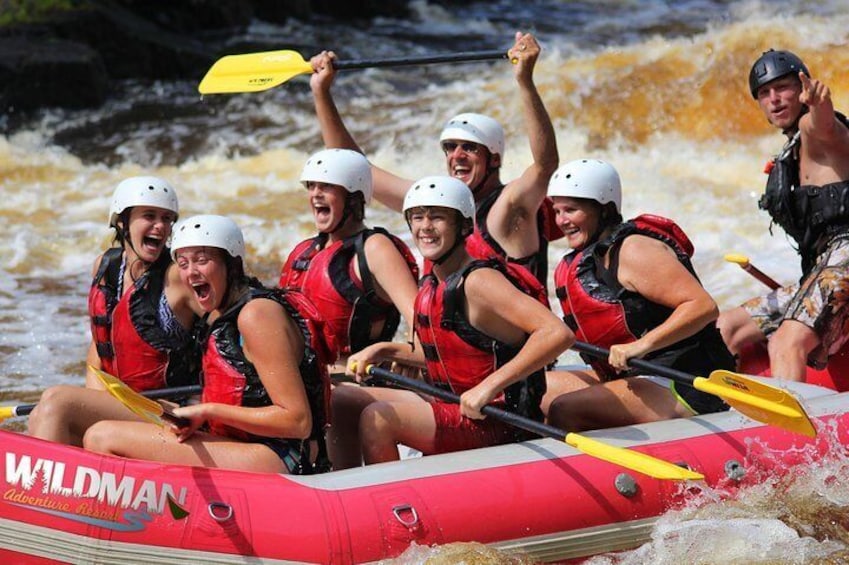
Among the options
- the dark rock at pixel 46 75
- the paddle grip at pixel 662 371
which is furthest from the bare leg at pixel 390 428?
the dark rock at pixel 46 75

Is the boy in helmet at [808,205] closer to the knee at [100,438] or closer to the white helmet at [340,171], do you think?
the white helmet at [340,171]

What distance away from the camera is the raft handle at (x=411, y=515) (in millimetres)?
4512

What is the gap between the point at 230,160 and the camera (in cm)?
1338

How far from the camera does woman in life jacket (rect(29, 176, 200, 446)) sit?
17.2 feet

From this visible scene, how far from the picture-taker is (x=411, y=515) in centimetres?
453

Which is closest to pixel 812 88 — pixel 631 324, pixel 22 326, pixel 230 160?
pixel 631 324

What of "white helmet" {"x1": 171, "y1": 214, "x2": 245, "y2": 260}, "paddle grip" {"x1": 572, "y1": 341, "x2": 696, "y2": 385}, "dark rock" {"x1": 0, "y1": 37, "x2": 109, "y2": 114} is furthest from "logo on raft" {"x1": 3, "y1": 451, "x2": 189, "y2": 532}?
"dark rock" {"x1": 0, "y1": 37, "x2": 109, "y2": 114}

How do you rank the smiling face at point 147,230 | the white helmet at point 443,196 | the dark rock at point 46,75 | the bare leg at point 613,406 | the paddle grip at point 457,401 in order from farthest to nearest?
the dark rock at point 46,75 → the smiling face at point 147,230 → the bare leg at point 613,406 → the white helmet at point 443,196 → the paddle grip at point 457,401

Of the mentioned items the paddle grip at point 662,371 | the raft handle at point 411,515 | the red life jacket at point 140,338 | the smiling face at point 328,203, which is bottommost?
the raft handle at point 411,515

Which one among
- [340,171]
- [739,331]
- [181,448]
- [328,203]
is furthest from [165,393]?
[739,331]

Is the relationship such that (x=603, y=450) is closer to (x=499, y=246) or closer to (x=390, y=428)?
(x=390, y=428)

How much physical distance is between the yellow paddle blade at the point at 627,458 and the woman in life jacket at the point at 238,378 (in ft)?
2.90

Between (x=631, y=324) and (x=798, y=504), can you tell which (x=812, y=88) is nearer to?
(x=631, y=324)

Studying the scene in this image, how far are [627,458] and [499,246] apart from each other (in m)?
1.42
